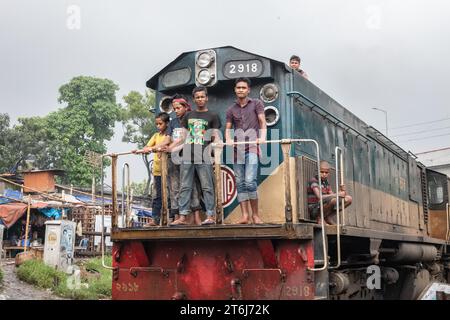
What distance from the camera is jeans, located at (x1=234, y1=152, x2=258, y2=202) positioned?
17.9 ft

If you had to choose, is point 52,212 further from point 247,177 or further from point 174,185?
point 247,177

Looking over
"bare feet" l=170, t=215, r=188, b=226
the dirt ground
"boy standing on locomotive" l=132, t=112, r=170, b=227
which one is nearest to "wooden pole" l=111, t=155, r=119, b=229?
"boy standing on locomotive" l=132, t=112, r=170, b=227

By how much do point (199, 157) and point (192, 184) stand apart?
33 centimetres

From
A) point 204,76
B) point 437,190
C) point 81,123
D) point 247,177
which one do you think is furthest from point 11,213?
point 247,177

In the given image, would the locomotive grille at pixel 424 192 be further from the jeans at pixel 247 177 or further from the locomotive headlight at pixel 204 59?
the jeans at pixel 247 177

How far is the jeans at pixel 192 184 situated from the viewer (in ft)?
18.6

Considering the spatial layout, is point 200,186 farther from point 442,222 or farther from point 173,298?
point 442,222

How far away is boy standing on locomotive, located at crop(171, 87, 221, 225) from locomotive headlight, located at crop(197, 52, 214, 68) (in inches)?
26.6

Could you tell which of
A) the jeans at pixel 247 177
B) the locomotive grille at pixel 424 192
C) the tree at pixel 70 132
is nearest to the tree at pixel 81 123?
the tree at pixel 70 132

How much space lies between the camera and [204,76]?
6367mm

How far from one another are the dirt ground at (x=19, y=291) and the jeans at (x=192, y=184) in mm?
6624
